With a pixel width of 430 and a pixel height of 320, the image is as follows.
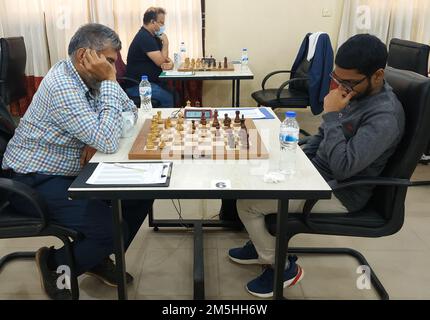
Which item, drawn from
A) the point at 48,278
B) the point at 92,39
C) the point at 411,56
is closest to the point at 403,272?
the point at 411,56

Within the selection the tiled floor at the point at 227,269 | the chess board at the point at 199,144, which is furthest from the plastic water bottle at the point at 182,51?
the chess board at the point at 199,144

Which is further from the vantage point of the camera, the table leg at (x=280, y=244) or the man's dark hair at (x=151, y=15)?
the man's dark hair at (x=151, y=15)

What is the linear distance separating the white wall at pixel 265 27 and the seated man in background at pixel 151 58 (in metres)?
0.82

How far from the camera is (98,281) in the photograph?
194 centimetres

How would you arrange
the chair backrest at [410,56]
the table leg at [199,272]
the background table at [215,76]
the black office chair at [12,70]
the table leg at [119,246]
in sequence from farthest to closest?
the background table at [215,76] → the black office chair at [12,70] → the chair backrest at [410,56] → the table leg at [199,272] → the table leg at [119,246]

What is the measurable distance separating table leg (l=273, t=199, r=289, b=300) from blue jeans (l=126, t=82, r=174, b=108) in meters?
2.45

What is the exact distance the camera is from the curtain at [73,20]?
13.6 ft

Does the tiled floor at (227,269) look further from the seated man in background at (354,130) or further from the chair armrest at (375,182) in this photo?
the chair armrest at (375,182)

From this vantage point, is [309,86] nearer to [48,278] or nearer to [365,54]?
[365,54]

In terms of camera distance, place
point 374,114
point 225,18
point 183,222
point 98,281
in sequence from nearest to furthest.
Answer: point 374,114, point 98,281, point 183,222, point 225,18
